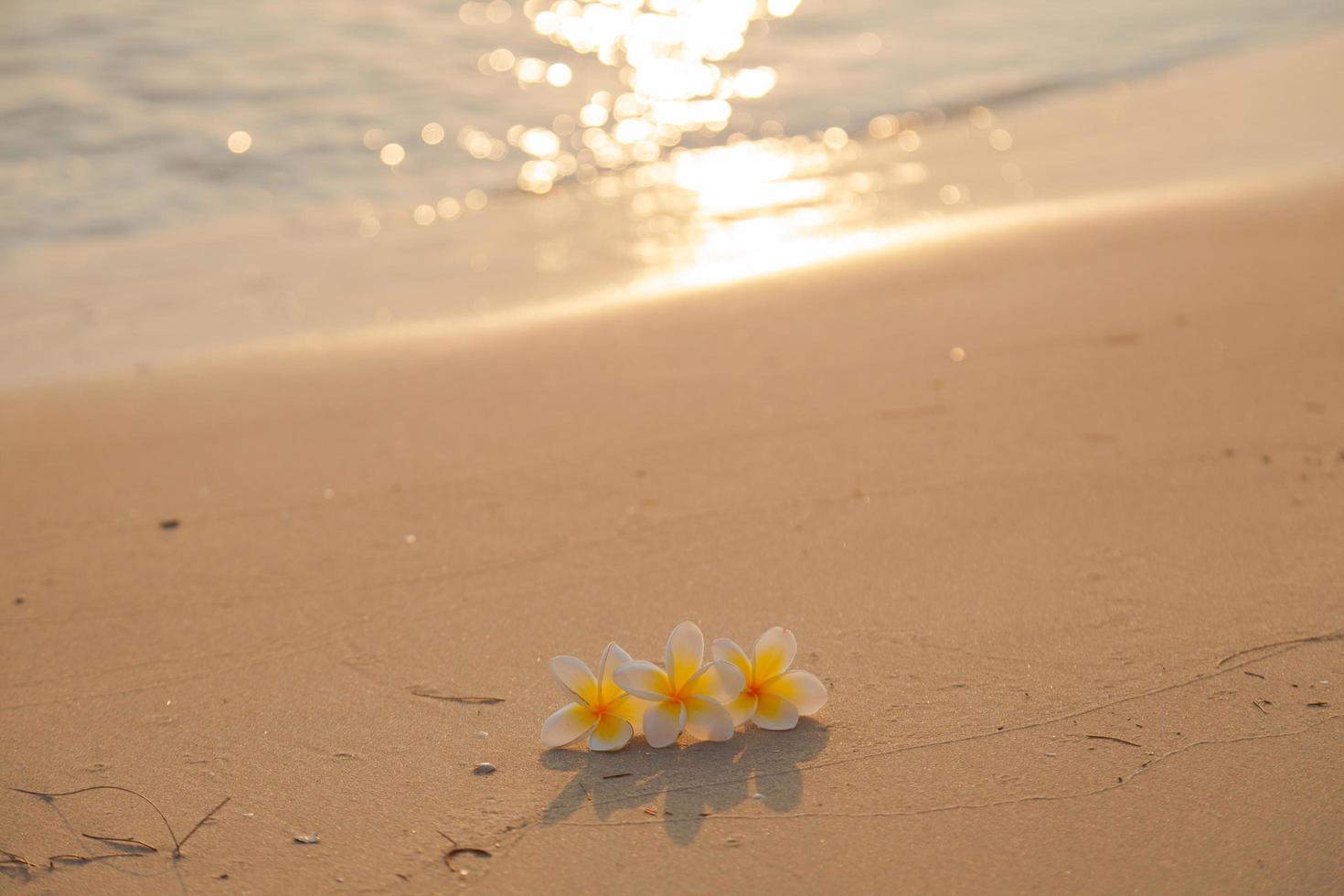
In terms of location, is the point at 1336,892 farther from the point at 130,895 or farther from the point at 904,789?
the point at 130,895

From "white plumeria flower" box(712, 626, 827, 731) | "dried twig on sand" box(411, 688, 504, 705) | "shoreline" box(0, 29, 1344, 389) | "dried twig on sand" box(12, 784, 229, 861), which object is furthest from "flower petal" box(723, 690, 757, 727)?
"shoreline" box(0, 29, 1344, 389)

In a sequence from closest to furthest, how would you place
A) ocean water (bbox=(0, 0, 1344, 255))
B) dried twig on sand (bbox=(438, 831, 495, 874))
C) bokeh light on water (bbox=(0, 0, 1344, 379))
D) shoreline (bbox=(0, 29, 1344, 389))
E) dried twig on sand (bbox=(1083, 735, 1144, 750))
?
dried twig on sand (bbox=(438, 831, 495, 874)) < dried twig on sand (bbox=(1083, 735, 1144, 750)) < shoreline (bbox=(0, 29, 1344, 389)) < bokeh light on water (bbox=(0, 0, 1344, 379)) < ocean water (bbox=(0, 0, 1344, 255))

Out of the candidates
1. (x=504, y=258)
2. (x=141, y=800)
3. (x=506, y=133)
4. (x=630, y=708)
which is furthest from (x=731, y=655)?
(x=506, y=133)

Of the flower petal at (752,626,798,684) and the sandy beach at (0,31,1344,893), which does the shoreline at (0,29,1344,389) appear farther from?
the flower petal at (752,626,798,684)

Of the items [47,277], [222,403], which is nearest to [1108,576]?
[222,403]

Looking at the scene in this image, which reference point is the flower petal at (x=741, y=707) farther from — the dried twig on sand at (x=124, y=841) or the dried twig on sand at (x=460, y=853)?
the dried twig on sand at (x=124, y=841)

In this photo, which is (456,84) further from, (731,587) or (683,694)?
(683,694)
